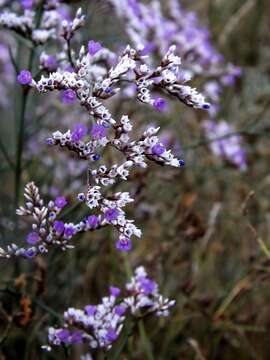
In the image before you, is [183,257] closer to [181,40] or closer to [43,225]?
[181,40]

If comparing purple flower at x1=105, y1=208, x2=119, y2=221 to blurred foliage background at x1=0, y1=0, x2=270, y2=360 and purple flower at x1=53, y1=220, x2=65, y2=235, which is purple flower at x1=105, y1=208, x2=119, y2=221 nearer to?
purple flower at x1=53, y1=220, x2=65, y2=235

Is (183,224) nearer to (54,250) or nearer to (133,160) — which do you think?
(54,250)

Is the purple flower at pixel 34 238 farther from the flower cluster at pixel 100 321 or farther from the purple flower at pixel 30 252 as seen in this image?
the flower cluster at pixel 100 321

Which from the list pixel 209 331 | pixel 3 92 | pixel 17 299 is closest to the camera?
pixel 17 299

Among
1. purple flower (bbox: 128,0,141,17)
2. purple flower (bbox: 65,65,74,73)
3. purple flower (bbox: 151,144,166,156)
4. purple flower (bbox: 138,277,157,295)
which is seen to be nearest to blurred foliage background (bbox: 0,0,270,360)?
purple flower (bbox: 128,0,141,17)

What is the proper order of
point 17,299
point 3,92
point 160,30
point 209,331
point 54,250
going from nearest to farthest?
point 17,299 < point 54,250 < point 209,331 < point 160,30 < point 3,92

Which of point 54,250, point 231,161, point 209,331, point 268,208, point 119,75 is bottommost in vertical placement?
point 209,331

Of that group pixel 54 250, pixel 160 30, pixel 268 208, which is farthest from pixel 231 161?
pixel 54 250
